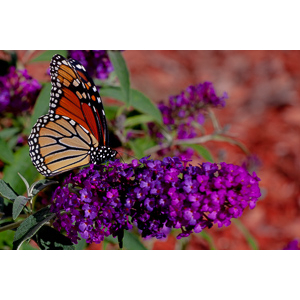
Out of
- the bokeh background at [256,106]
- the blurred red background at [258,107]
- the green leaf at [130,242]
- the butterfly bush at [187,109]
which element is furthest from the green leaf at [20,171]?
the blurred red background at [258,107]

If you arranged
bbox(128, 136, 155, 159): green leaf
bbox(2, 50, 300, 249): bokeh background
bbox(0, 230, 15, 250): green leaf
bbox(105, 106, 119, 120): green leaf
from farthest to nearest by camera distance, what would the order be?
1. bbox(2, 50, 300, 249): bokeh background
2. bbox(105, 106, 119, 120): green leaf
3. bbox(128, 136, 155, 159): green leaf
4. bbox(0, 230, 15, 250): green leaf

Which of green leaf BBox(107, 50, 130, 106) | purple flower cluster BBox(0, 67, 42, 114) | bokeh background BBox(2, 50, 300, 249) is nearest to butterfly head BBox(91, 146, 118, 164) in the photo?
green leaf BBox(107, 50, 130, 106)

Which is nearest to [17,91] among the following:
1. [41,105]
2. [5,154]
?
[41,105]

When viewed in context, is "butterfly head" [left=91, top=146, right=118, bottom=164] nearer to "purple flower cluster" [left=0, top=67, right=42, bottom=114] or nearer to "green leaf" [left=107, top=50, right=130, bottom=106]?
"green leaf" [left=107, top=50, right=130, bottom=106]

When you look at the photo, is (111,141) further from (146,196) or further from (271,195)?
(271,195)

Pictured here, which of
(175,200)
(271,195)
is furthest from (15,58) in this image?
(271,195)

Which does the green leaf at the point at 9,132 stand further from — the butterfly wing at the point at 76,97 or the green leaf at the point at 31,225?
the green leaf at the point at 31,225
